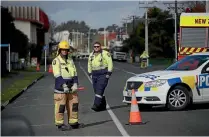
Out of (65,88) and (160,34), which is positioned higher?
(160,34)

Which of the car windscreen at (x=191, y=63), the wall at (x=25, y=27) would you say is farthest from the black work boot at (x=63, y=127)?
the wall at (x=25, y=27)

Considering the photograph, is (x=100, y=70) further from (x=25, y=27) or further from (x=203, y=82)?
(x=25, y=27)

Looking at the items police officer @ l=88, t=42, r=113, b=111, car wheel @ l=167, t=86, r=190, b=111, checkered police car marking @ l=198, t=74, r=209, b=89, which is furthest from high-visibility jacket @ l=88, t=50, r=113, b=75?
checkered police car marking @ l=198, t=74, r=209, b=89

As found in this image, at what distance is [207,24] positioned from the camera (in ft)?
75.7

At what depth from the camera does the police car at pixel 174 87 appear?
1327 cm

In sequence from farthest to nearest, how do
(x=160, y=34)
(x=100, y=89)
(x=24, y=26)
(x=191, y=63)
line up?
(x=24, y=26), (x=160, y=34), (x=191, y=63), (x=100, y=89)

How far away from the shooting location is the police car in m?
13.3

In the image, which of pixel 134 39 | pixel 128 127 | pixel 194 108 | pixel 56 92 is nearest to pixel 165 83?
pixel 194 108

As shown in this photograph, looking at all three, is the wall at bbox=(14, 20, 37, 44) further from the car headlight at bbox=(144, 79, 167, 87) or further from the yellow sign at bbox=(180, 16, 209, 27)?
the car headlight at bbox=(144, 79, 167, 87)

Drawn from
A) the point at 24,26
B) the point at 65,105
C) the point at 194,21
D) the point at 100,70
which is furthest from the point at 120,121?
the point at 24,26

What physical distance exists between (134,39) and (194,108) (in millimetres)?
74850

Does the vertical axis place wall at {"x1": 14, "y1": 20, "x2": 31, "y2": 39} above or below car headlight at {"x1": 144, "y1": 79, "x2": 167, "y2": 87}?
above

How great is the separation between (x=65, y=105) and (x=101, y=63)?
362 cm

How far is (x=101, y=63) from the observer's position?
46.2 ft
